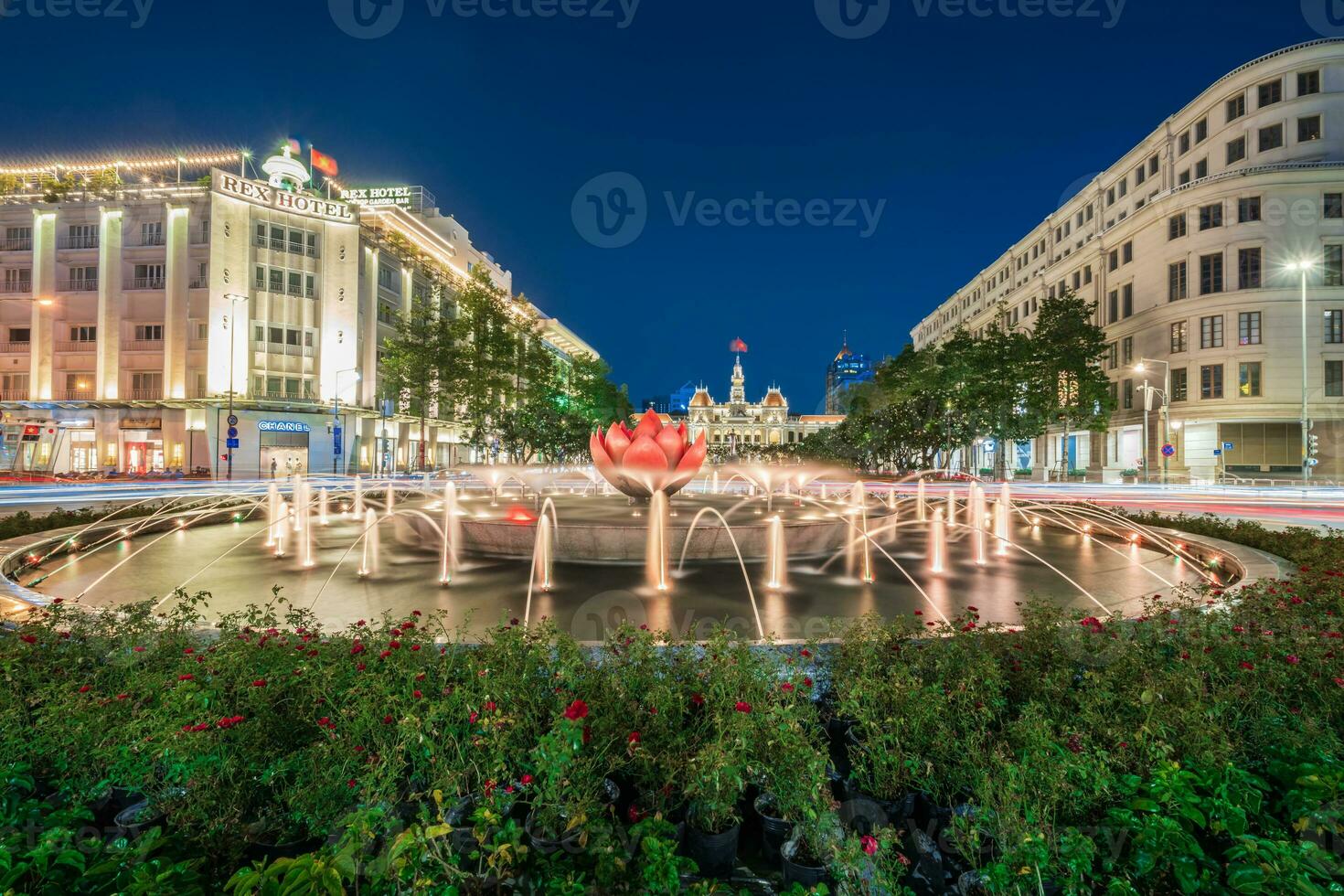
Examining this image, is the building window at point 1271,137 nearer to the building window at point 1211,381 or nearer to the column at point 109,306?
the building window at point 1211,381

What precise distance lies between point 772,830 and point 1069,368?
55454mm

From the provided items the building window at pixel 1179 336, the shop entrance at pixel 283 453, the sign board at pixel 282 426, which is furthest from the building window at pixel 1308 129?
the sign board at pixel 282 426

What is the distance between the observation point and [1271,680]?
471 centimetres

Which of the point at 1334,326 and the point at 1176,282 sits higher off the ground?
the point at 1176,282

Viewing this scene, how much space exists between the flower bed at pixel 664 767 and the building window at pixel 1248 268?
2128 inches

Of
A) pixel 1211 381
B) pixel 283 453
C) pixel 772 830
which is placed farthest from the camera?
pixel 283 453

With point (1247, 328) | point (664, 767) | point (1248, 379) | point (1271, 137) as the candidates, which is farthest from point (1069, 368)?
point (664, 767)

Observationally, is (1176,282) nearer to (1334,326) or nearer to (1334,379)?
(1334,326)

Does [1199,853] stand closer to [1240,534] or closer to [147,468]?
[1240,534]

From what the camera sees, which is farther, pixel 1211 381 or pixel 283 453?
pixel 283 453

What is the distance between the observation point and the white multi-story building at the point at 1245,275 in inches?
1678

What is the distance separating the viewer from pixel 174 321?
48.7 metres

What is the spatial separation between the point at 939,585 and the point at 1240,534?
7529 mm

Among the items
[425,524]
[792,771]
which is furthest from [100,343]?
[792,771]
